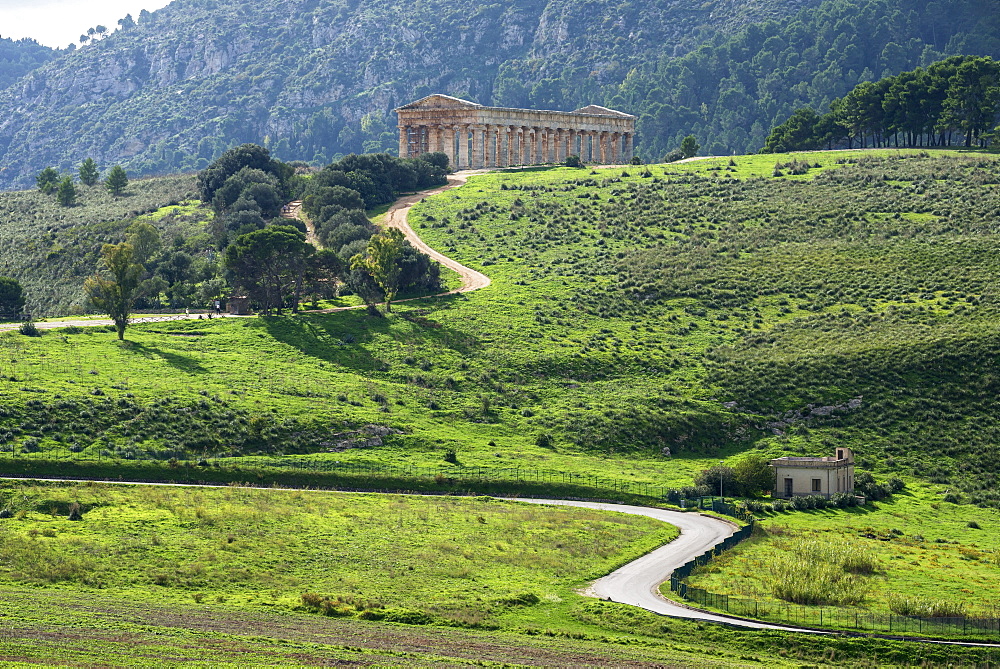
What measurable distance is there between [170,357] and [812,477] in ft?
175

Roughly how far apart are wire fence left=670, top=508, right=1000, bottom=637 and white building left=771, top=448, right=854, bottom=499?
2931 cm

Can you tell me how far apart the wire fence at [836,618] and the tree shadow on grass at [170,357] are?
2175 inches

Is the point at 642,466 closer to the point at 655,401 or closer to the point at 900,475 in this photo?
the point at 655,401

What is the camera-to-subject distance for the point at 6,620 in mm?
54812

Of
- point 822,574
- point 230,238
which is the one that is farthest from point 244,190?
point 822,574

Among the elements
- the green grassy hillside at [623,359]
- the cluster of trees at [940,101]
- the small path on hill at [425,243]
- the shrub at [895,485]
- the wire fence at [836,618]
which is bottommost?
the wire fence at [836,618]

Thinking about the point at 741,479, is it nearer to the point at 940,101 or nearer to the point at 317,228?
the point at 317,228

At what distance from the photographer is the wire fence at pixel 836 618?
193ft

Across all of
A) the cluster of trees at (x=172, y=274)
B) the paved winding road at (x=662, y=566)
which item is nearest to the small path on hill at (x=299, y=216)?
the cluster of trees at (x=172, y=274)

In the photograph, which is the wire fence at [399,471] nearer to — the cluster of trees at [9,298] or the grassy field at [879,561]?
the grassy field at [879,561]

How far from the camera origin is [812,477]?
9325cm

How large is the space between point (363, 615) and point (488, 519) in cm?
2028

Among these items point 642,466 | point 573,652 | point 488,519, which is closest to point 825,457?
point 642,466

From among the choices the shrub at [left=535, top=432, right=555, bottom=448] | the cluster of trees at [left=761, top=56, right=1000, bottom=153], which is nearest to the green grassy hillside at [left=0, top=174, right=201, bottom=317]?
the shrub at [left=535, top=432, right=555, bottom=448]
